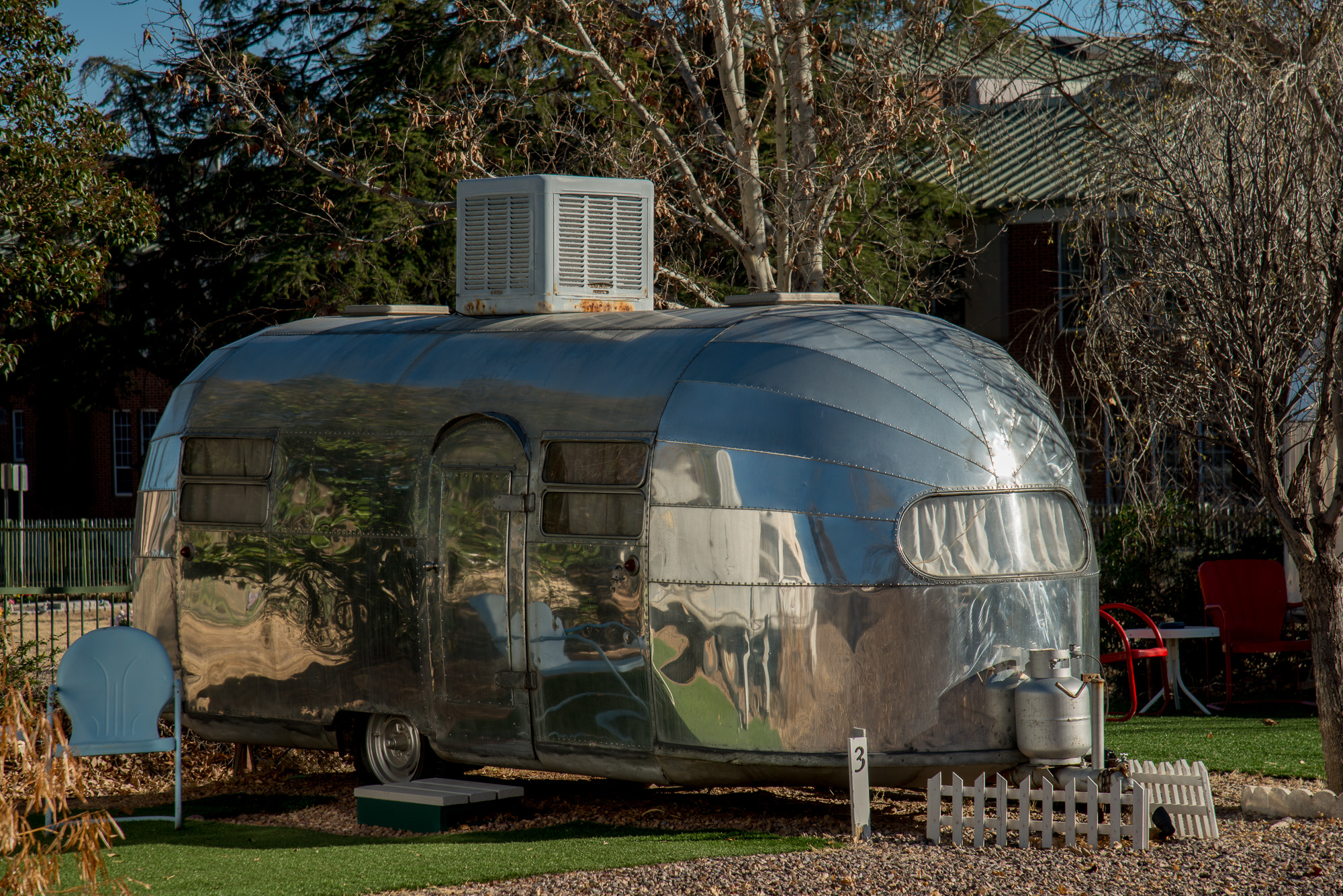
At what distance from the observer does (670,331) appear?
7.97m

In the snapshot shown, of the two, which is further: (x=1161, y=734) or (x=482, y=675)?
(x=1161, y=734)

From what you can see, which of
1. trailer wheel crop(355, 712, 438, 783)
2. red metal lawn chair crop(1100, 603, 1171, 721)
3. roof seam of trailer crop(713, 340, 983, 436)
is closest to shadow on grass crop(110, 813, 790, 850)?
trailer wheel crop(355, 712, 438, 783)

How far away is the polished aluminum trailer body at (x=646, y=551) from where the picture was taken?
282 inches

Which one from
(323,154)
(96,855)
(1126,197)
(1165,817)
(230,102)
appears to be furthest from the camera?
→ (323,154)

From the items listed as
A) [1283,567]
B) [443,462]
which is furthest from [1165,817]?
[1283,567]

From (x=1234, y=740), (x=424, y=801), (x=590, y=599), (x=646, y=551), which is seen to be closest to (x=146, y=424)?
(x=424, y=801)

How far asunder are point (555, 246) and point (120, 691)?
3.85 metres

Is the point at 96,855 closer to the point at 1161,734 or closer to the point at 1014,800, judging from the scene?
the point at 1014,800

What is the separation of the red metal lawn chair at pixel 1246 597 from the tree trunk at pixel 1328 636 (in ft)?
15.8

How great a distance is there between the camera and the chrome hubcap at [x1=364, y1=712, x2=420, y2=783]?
27.8 ft

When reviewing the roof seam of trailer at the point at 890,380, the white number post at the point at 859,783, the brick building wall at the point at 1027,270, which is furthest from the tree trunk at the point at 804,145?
the brick building wall at the point at 1027,270

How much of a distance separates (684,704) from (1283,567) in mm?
8511

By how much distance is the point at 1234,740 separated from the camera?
35.4ft

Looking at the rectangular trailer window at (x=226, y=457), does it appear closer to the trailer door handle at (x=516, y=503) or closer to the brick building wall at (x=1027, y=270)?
the trailer door handle at (x=516, y=503)
